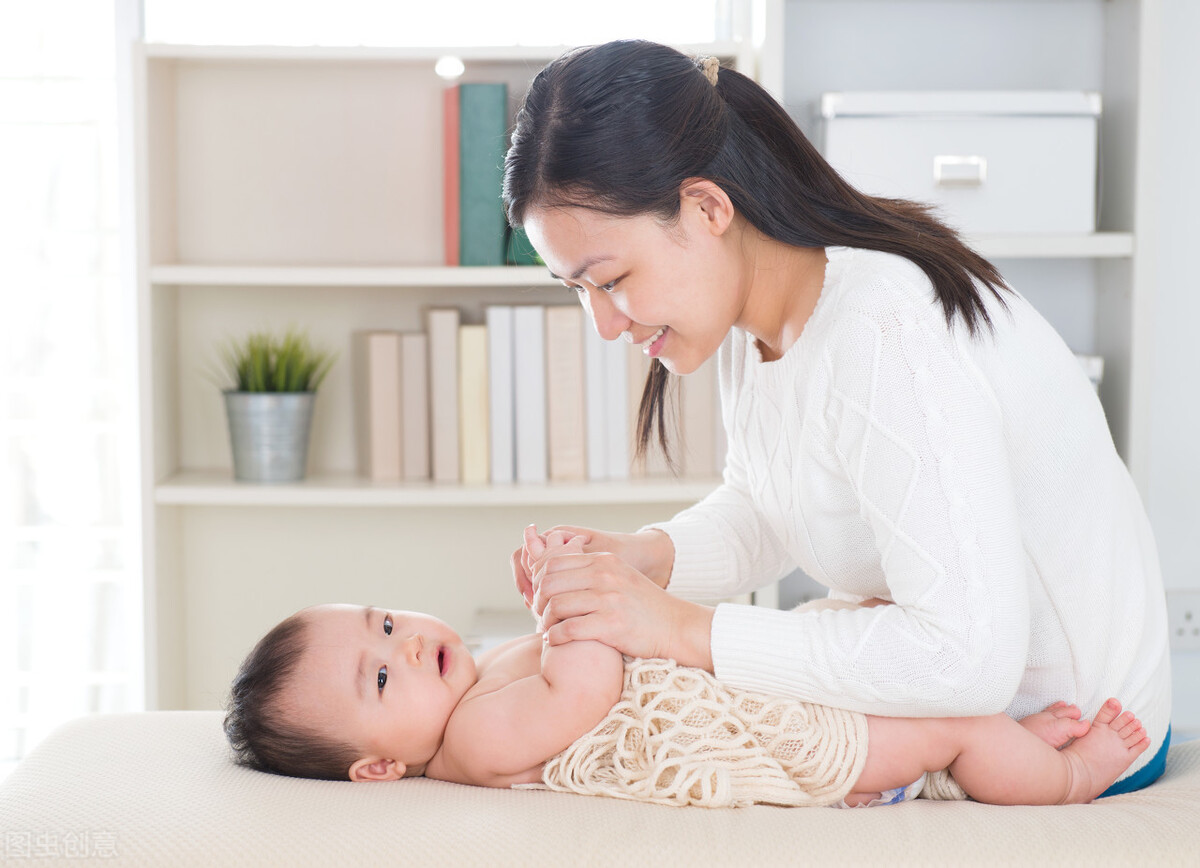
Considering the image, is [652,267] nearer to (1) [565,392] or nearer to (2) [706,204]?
(2) [706,204]

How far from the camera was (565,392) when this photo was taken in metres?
2.07

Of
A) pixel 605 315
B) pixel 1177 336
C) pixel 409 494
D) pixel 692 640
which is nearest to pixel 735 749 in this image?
pixel 692 640

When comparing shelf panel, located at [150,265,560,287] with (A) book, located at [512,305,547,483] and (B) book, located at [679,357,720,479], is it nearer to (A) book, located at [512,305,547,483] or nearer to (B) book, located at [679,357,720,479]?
(A) book, located at [512,305,547,483]

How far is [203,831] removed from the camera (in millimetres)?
891

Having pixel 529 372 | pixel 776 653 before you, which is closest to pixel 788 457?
pixel 776 653

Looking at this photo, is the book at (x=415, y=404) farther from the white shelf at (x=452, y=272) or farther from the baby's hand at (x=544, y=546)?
the baby's hand at (x=544, y=546)

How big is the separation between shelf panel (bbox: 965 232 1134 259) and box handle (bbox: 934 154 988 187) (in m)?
0.10

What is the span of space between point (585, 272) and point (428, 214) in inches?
46.9

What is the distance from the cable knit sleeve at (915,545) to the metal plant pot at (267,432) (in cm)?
126

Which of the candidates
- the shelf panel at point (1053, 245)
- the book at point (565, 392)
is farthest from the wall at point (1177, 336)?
the book at point (565, 392)

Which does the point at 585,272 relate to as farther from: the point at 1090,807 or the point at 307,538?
the point at 307,538

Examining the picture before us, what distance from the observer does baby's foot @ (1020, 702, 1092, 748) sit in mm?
1043

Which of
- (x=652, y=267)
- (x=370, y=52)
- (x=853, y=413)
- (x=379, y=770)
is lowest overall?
(x=379, y=770)

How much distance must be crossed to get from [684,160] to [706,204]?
2.0 inches
